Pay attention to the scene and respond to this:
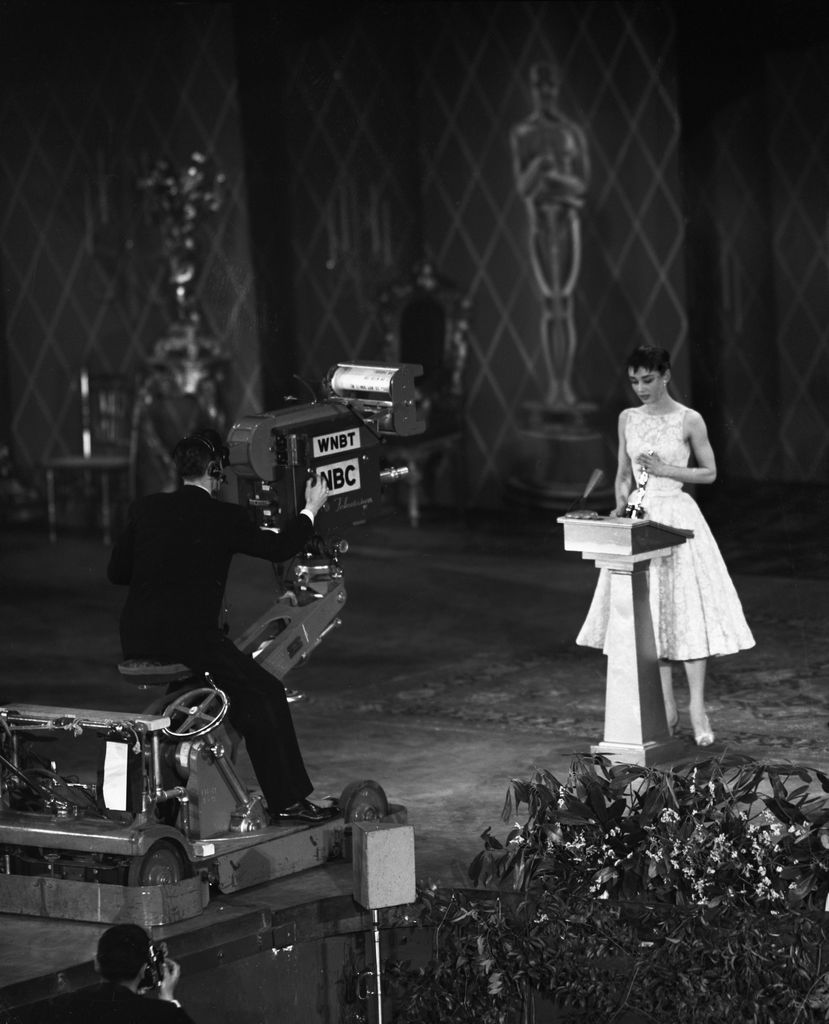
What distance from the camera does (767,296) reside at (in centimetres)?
946

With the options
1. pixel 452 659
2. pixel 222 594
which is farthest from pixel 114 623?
pixel 222 594

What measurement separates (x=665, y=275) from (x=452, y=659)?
8.12ft

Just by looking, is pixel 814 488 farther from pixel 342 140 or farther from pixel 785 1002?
pixel 785 1002

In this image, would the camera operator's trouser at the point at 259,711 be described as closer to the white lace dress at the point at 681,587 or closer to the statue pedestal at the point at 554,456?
the white lace dress at the point at 681,587

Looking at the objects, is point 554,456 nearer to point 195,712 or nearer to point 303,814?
point 303,814

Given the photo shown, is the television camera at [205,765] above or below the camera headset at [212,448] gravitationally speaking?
below

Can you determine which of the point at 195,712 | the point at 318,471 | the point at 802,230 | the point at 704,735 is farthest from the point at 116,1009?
the point at 802,230

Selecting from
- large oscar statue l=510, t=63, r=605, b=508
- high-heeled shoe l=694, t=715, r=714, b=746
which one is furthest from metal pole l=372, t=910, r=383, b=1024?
large oscar statue l=510, t=63, r=605, b=508

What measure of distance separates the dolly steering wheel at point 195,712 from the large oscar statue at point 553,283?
183 inches

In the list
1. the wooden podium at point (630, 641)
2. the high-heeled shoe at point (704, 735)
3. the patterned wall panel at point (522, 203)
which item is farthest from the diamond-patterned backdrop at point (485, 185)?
the wooden podium at point (630, 641)

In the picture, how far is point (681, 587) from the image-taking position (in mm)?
6895

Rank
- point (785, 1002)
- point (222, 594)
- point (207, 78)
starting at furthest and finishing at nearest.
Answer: point (207, 78), point (222, 594), point (785, 1002)

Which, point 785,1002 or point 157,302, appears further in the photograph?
point 157,302

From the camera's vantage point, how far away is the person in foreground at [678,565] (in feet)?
22.5
